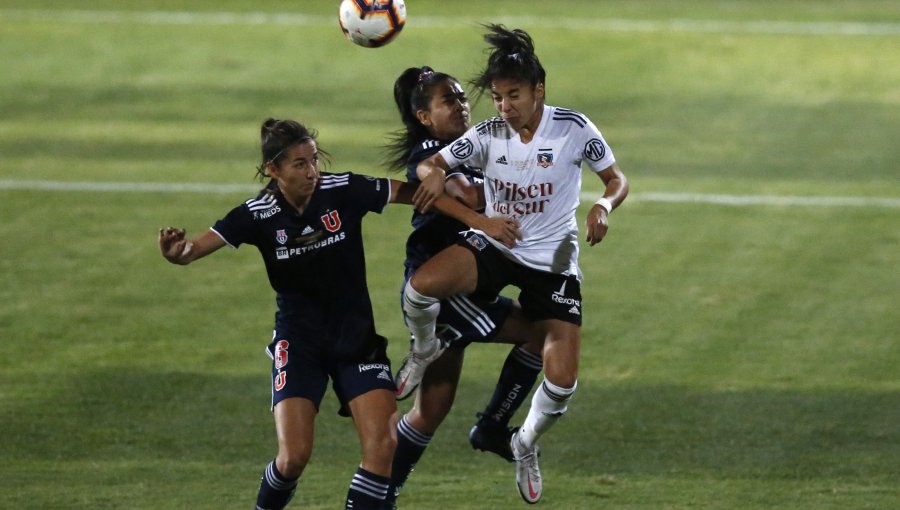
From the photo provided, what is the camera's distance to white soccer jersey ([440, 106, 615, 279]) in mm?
7801

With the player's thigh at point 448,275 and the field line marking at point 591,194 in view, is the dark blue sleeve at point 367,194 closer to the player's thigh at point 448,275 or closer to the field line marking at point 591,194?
the player's thigh at point 448,275

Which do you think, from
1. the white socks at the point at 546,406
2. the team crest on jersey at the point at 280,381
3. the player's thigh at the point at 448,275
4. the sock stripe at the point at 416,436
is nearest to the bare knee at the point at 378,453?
the team crest on jersey at the point at 280,381

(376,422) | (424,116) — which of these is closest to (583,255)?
(424,116)

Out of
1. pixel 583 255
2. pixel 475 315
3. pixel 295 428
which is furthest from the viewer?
pixel 583 255

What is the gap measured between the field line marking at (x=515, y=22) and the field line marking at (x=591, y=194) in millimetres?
7129

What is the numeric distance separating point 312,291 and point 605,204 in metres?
1.53

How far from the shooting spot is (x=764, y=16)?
23.4 m

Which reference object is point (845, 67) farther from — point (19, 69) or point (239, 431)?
point (239, 431)

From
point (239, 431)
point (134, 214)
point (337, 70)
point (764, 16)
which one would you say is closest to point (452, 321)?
point (239, 431)

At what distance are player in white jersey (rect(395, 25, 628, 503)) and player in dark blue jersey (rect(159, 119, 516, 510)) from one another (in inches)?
9.9

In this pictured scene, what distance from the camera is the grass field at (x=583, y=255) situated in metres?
9.45

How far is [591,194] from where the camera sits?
51.8ft

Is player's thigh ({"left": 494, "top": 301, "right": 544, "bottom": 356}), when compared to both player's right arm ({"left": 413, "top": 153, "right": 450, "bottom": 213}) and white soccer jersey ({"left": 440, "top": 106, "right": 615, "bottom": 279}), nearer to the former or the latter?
white soccer jersey ({"left": 440, "top": 106, "right": 615, "bottom": 279})

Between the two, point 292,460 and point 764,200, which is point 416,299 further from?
point 764,200
